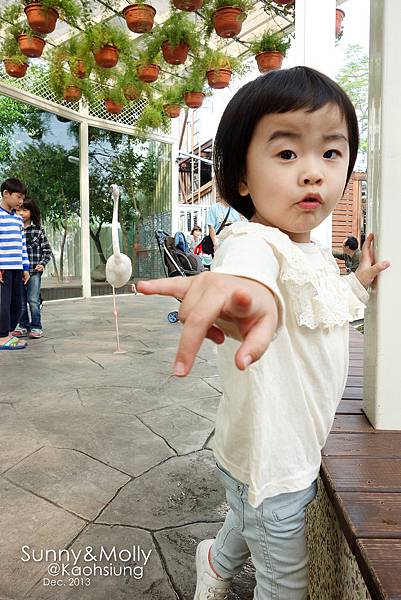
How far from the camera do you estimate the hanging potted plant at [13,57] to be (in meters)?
5.46

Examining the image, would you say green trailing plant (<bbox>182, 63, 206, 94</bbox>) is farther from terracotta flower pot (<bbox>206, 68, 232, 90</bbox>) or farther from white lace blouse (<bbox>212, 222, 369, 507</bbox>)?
white lace blouse (<bbox>212, 222, 369, 507</bbox>)

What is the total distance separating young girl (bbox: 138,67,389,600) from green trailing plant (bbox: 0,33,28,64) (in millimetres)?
5546

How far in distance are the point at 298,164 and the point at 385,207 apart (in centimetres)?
51

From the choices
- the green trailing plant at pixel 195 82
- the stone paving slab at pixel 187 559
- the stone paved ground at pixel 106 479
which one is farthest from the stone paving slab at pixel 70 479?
the green trailing plant at pixel 195 82

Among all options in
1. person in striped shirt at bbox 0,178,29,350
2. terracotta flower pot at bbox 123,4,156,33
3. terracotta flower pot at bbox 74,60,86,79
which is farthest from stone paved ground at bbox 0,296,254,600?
terracotta flower pot at bbox 74,60,86,79

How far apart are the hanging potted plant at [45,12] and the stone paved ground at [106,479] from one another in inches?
124

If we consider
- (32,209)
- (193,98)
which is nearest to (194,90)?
(193,98)

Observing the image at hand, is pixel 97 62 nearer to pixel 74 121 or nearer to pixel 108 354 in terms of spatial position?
pixel 74 121

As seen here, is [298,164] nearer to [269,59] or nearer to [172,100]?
[269,59]

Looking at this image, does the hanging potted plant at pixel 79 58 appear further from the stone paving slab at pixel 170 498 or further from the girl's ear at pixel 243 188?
the girl's ear at pixel 243 188

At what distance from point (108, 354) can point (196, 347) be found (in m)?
3.50

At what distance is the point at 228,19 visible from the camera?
442 centimetres

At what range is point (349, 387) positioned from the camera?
1650mm

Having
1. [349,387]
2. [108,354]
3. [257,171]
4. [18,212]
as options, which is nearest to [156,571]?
[349,387]
